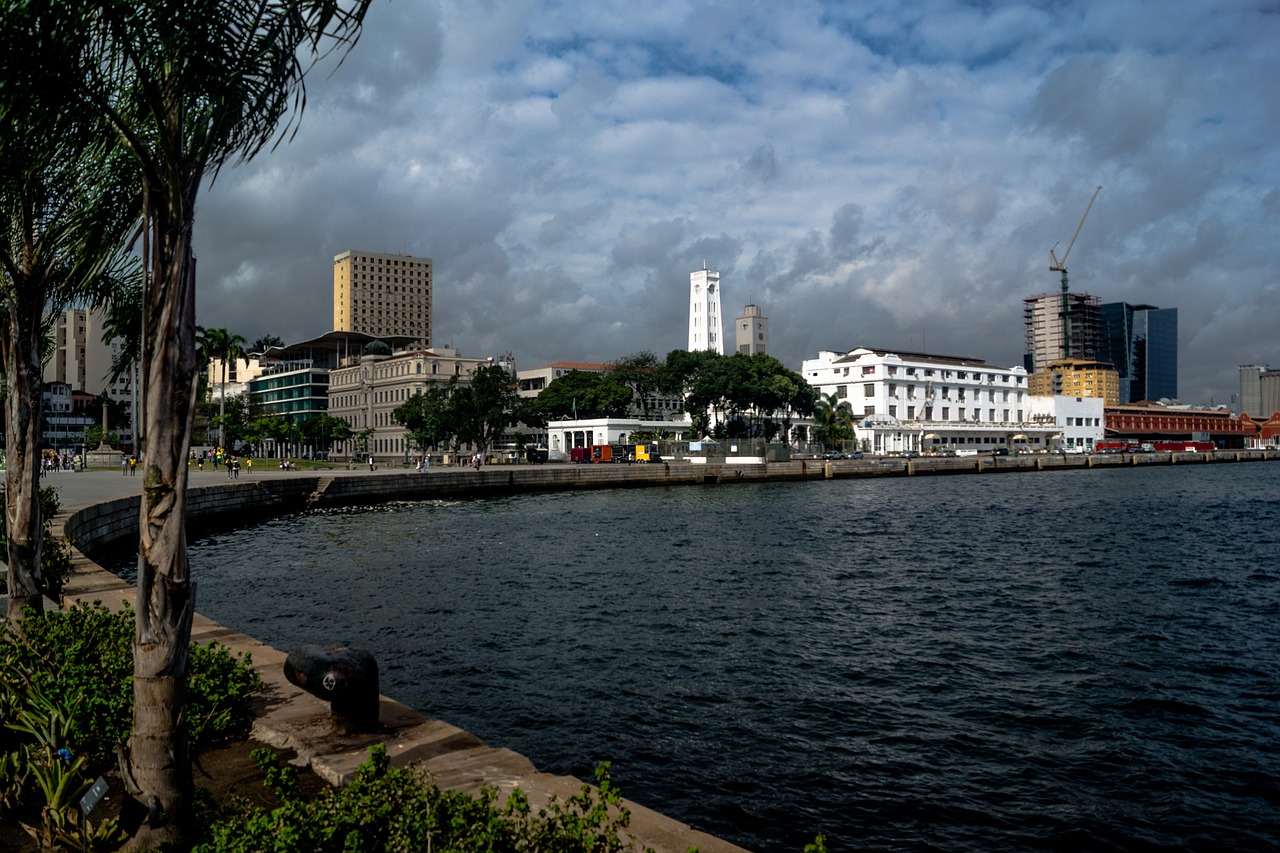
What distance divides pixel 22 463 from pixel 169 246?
296 inches

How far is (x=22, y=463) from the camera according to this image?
11.8 m

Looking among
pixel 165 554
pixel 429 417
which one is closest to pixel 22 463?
pixel 165 554

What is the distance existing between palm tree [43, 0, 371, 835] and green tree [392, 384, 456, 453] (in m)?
97.7

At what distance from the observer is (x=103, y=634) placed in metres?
10.9

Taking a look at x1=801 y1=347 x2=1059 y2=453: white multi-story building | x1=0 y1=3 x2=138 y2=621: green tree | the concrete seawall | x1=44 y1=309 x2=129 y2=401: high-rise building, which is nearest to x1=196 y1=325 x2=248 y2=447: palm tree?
the concrete seawall

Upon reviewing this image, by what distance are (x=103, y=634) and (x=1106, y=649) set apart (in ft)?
64.4

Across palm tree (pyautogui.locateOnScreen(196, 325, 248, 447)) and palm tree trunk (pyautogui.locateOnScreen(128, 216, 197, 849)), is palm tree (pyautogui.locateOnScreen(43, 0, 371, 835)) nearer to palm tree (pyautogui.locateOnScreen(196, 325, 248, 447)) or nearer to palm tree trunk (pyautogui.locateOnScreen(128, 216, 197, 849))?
palm tree trunk (pyautogui.locateOnScreen(128, 216, 197, 849))

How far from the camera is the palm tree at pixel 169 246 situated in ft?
20.3

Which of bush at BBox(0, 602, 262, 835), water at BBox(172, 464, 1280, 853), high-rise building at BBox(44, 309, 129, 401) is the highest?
high-rise building at BBox(44, 309, 129, 401)

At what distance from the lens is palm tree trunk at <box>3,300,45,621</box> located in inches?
460

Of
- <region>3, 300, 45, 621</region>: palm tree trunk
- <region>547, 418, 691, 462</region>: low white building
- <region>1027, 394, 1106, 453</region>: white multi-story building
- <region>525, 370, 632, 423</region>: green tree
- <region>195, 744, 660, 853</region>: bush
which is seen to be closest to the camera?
<region>195, 744, 660, 853</region>: bush

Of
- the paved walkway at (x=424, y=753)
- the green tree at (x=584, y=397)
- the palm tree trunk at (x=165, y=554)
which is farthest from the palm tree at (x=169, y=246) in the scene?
the green tree at (x=584, y=397)

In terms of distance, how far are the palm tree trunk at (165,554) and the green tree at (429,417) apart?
97.7 meters

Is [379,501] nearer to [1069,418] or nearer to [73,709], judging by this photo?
[73,709]
